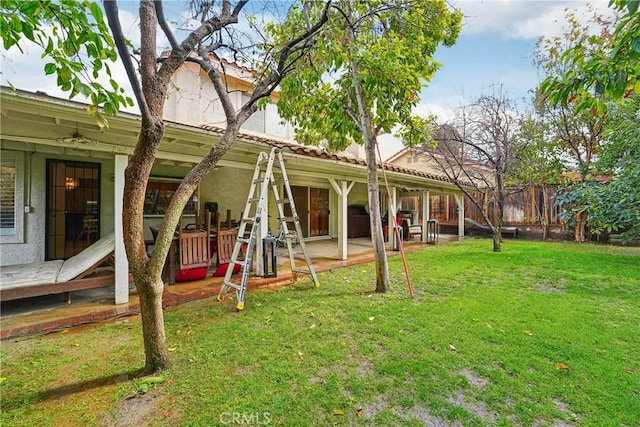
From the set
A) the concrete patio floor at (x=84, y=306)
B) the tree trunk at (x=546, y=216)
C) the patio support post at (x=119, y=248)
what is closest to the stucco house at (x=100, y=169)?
the patio support post at (x=119, y=248)

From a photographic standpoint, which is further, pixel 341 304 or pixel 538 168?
pixel 538 168

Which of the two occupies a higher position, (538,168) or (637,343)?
(538,168)

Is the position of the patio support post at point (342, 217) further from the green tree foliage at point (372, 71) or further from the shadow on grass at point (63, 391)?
the shadow on grass at point (63, 391)

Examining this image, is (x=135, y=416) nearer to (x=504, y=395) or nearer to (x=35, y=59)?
(x=504, y=395)

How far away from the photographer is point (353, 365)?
257cm

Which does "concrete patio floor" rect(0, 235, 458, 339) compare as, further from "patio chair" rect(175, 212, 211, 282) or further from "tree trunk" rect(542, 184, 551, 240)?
"tree trunk" rect(542, 184, 551, 240)

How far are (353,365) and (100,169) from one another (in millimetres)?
6750

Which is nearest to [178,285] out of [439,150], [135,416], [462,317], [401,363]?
[135,416]

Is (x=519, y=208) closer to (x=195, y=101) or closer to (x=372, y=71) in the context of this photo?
(x=372, y=71)

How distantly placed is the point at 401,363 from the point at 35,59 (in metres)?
4.91

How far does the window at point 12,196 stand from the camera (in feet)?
16.8


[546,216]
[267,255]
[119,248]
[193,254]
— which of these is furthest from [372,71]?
[546,216]

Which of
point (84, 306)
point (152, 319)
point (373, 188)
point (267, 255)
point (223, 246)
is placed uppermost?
point (373, 188)

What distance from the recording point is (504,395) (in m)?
2.17
